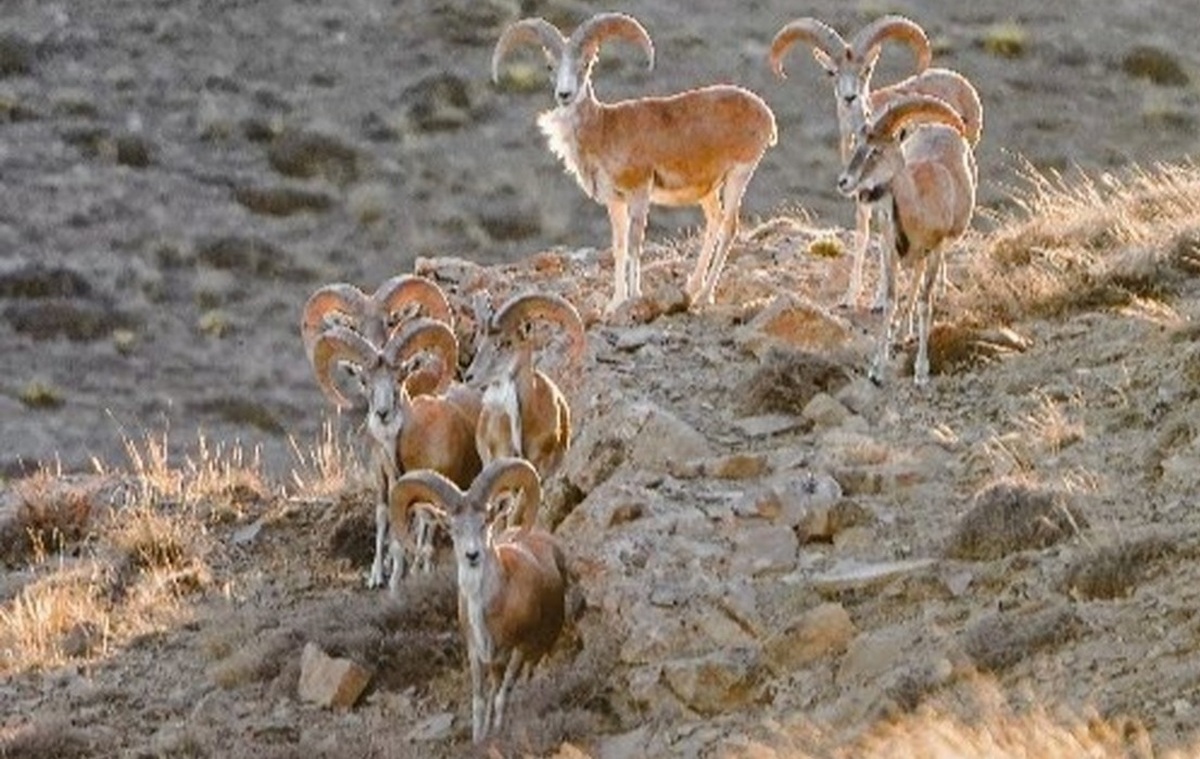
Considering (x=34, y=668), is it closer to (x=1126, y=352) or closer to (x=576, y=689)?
(x=576, y=689)

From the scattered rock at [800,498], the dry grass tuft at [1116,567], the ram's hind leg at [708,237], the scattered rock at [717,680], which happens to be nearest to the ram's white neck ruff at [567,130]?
the ram's hind leg at [708,237]

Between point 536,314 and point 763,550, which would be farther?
point 536,314

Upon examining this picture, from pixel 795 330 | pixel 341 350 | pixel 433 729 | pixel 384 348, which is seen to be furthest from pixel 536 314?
pixel 433 729

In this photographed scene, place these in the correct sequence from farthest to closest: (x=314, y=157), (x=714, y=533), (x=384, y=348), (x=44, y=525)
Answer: (x=314, y=157), (x=44, y=525), (x=384, y=348), (x=714, y=533)

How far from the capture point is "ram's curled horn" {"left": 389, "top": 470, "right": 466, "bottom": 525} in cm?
1454

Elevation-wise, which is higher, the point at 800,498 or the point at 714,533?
the point at 800,498

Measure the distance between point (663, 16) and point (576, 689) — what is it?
29555mm

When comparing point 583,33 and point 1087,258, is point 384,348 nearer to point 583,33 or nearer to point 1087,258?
point 583,33

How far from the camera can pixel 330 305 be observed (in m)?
18.4

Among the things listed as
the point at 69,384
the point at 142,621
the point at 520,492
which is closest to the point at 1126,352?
the point at 520,492

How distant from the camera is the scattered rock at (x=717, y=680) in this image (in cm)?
1384

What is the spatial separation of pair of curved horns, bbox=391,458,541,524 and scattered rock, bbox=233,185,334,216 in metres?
22.6

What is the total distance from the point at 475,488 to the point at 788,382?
3.44 m

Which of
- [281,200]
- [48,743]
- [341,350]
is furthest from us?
[281,200]
